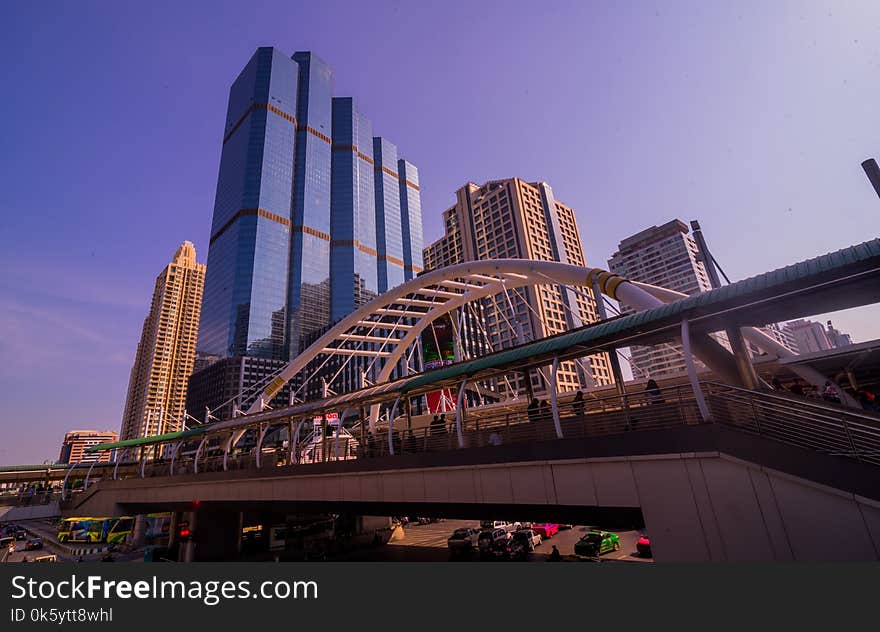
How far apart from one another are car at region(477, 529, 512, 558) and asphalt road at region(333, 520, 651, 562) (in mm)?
824

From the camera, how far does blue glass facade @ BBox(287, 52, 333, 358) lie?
14162cm

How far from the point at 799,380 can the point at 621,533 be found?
2105 centimetres

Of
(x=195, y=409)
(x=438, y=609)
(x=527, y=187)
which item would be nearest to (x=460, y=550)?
(x=438, y=609)

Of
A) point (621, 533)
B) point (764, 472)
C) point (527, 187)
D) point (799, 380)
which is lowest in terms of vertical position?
point (621, 533)

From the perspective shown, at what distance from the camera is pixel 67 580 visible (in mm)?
9102

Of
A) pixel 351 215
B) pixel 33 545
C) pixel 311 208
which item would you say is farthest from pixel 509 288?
pixel 351 215

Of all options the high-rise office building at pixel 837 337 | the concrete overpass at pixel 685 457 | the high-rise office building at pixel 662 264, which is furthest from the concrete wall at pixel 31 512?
the high-rise office building at pixel 837 337

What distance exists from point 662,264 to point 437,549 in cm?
14446

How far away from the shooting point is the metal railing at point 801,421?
28.8 ft

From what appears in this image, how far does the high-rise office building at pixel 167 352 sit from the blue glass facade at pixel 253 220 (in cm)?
5224

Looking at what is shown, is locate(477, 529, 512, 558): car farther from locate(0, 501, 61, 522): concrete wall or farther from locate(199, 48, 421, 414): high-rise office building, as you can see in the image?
locate(199, 48, 421, 414): high-rise office building

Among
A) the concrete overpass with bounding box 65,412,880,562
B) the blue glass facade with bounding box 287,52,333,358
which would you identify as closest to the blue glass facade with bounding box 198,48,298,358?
the blue glass facade with bounding box 287,52,333,358

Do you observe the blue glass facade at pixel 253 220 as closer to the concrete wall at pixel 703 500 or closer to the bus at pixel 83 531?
the bus at pixel 83 531

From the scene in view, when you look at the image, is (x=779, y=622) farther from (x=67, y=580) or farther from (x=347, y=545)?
(x=347, y=545)
